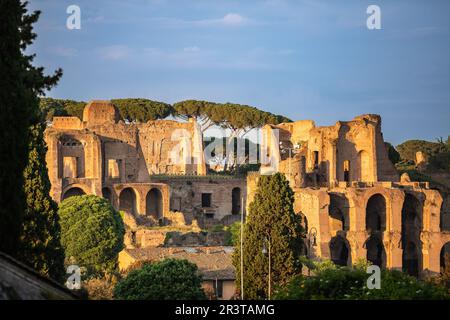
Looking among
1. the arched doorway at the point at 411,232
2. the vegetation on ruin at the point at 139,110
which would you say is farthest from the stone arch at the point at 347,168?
the vegetation on ruin at the point at 139,110

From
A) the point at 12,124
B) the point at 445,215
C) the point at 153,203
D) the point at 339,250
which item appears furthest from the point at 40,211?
the point at 445,215

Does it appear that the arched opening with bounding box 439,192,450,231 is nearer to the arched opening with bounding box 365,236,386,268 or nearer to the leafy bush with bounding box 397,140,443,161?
the arched opening with bounding box 365,236,386,268

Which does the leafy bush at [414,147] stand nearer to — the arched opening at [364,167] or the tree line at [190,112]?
the tree line at [190,112]

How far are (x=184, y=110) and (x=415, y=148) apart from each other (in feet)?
86.3

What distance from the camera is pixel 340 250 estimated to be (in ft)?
183

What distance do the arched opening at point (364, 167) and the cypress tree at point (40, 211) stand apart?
37.6 m

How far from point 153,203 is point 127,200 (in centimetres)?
175

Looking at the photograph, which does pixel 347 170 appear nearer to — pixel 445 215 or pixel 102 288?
pixel 445 215

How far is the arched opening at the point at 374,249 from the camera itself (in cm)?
5611

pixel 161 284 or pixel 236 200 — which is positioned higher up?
pixel 236 200

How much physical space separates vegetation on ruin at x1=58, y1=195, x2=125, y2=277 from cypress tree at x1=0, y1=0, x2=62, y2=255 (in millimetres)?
23921

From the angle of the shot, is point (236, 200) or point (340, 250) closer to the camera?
point (340, 250)
